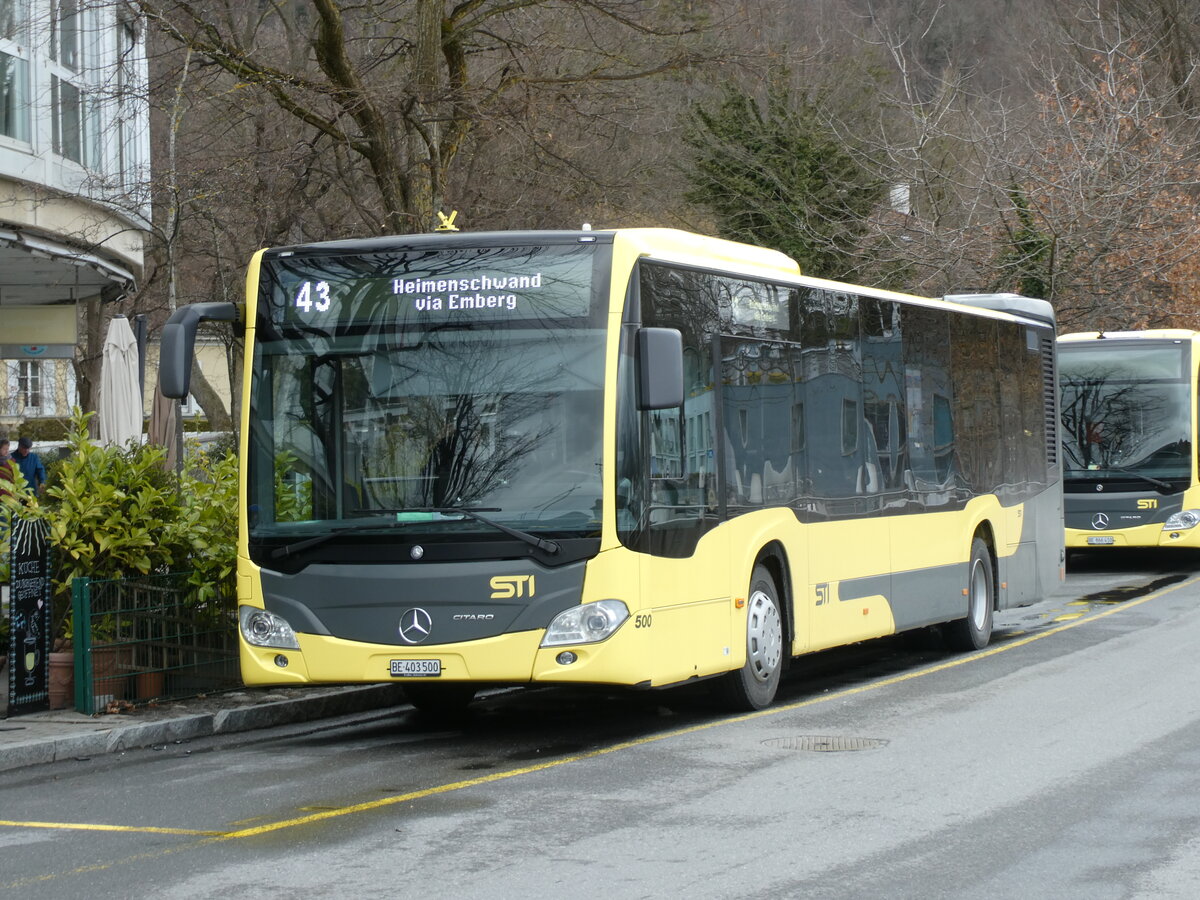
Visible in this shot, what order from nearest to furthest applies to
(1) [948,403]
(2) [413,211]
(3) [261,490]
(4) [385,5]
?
(3) [261,490] < (1) [948,403] < (2) [413,211] < (4) [385,5]

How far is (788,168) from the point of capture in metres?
36.3

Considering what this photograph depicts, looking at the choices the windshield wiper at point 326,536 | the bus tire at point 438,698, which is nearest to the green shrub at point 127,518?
the bus tire at point 438,698

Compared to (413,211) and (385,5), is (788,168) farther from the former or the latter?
(413,211)

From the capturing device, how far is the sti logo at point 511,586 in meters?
9.40

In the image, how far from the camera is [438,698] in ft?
38.2

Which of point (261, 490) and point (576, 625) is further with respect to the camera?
point (261, 490)

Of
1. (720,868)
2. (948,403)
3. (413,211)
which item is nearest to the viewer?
(720,868)

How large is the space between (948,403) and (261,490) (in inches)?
276

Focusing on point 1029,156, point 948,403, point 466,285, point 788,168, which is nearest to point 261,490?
point 466,285

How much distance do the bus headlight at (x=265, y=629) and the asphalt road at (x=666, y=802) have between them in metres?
0.68

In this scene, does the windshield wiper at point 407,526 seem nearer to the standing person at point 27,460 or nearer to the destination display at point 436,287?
the destination display at point 436,287

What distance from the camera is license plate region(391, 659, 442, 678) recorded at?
946cm

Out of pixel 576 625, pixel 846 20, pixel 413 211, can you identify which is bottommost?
pixel 576 625

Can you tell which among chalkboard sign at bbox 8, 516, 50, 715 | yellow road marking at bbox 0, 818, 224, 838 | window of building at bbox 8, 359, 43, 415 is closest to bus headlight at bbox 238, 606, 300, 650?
chalkboard sign at bbox 8, 516, 50, 715
